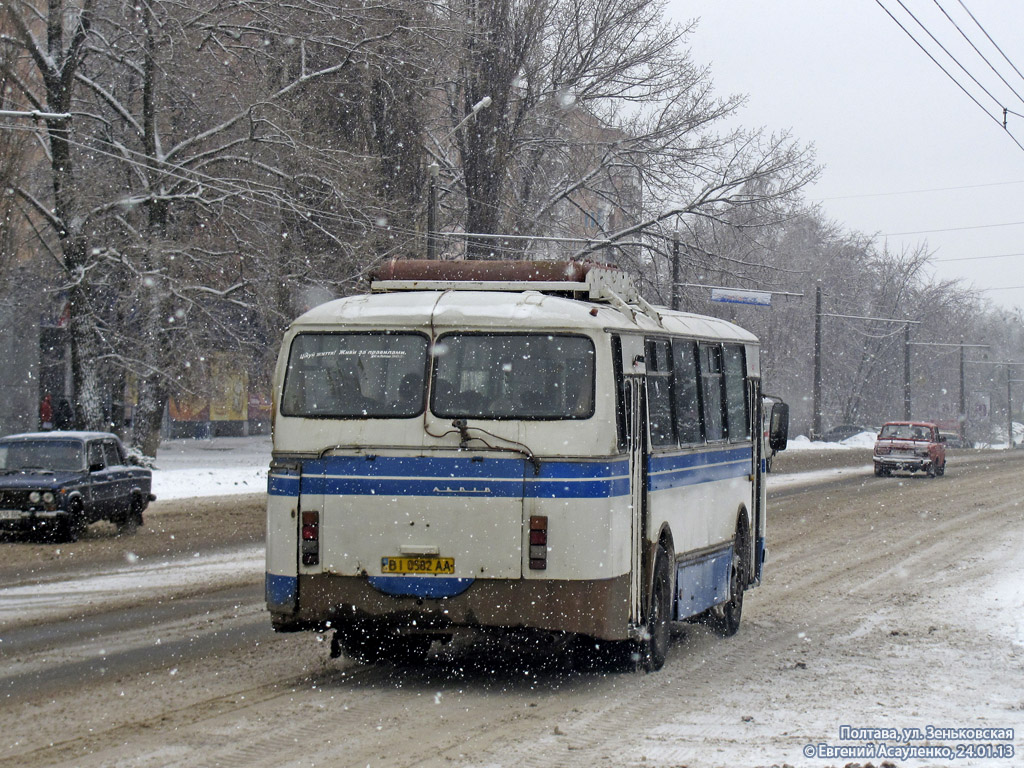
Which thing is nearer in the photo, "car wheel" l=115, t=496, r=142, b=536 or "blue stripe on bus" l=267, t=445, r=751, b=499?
"blue stripe on bus" l=267, t=445, r=751, b=499

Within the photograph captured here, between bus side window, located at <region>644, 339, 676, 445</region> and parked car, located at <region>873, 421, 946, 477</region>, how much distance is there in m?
33.8

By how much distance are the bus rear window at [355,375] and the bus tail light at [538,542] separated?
1072 mm

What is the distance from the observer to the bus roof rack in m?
10.2

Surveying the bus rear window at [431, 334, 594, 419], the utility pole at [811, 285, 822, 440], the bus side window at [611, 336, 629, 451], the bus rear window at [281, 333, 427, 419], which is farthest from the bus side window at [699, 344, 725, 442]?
the utility pole at [811, 285, 822, 440]

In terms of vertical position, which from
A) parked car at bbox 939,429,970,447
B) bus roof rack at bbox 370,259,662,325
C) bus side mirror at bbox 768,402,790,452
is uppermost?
bus roof rack at bbox 370,259,662,325

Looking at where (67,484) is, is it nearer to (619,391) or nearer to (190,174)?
(619,391)

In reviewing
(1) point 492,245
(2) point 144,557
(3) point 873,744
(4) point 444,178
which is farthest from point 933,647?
(4) point 444,178

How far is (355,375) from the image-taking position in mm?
9633

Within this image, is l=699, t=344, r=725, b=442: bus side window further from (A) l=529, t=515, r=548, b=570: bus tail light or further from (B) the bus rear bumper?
(A) l=529, t=515, r=548, b=570: bus tail light

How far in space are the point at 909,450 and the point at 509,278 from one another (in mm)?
35356

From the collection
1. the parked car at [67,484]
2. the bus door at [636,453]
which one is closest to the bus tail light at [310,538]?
the bus door at [636,453]

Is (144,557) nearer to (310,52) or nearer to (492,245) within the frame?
(310,52)

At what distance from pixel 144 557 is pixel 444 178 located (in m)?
27.3

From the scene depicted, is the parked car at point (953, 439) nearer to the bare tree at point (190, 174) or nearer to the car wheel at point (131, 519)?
the bare tree at point (190, 174)
